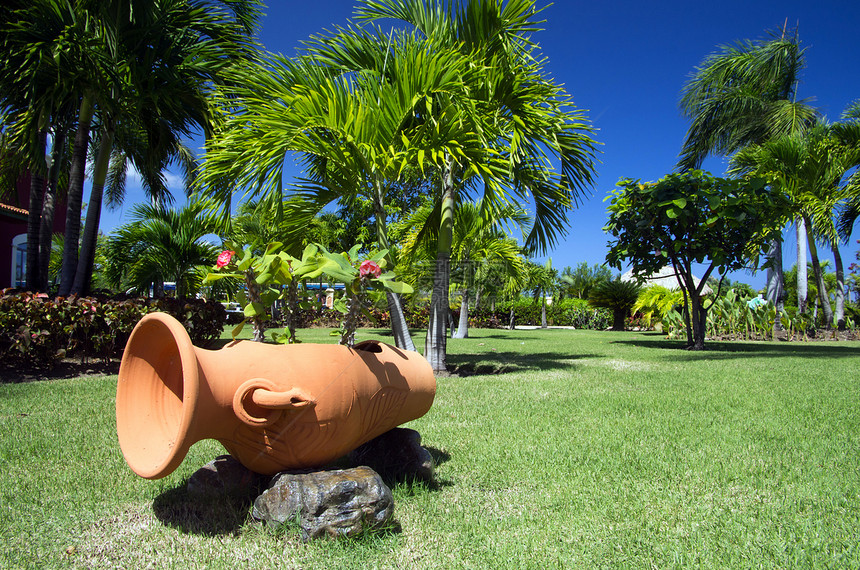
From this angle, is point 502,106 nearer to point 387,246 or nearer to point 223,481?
point 387,246

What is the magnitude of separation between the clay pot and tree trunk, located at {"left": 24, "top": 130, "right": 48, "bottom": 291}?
6132 mm

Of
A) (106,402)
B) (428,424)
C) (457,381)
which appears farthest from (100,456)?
(457,381)

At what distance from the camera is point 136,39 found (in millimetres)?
6637

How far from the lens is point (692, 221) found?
10016 mm

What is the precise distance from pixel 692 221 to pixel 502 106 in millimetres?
5518

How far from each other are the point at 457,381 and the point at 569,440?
2824 millimetres

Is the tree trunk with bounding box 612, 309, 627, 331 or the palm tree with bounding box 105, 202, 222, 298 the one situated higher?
the palm tree with bounding box 105, 202, 222, 298

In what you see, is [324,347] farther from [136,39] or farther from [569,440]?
[136,39]

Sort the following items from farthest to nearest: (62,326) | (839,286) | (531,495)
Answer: (839,286), (62,326), (531,495)

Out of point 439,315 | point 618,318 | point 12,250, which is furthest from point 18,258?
point 618,318

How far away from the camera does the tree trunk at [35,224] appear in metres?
7.16

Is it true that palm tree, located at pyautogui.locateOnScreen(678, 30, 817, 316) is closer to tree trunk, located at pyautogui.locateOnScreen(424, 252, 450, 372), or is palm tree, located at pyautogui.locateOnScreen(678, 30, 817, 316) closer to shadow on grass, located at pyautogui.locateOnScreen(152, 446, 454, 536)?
tree trunk, located at pyautogui.locateOnScreen(424, 252, 450, 372)

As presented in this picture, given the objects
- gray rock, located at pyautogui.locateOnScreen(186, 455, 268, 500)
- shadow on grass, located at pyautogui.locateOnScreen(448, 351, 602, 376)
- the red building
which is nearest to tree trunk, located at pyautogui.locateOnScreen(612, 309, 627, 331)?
shadow on grass, located at pyautogui.locateOnScreen(448, 351, 602, 376)

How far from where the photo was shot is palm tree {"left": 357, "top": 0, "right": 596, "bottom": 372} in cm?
610
